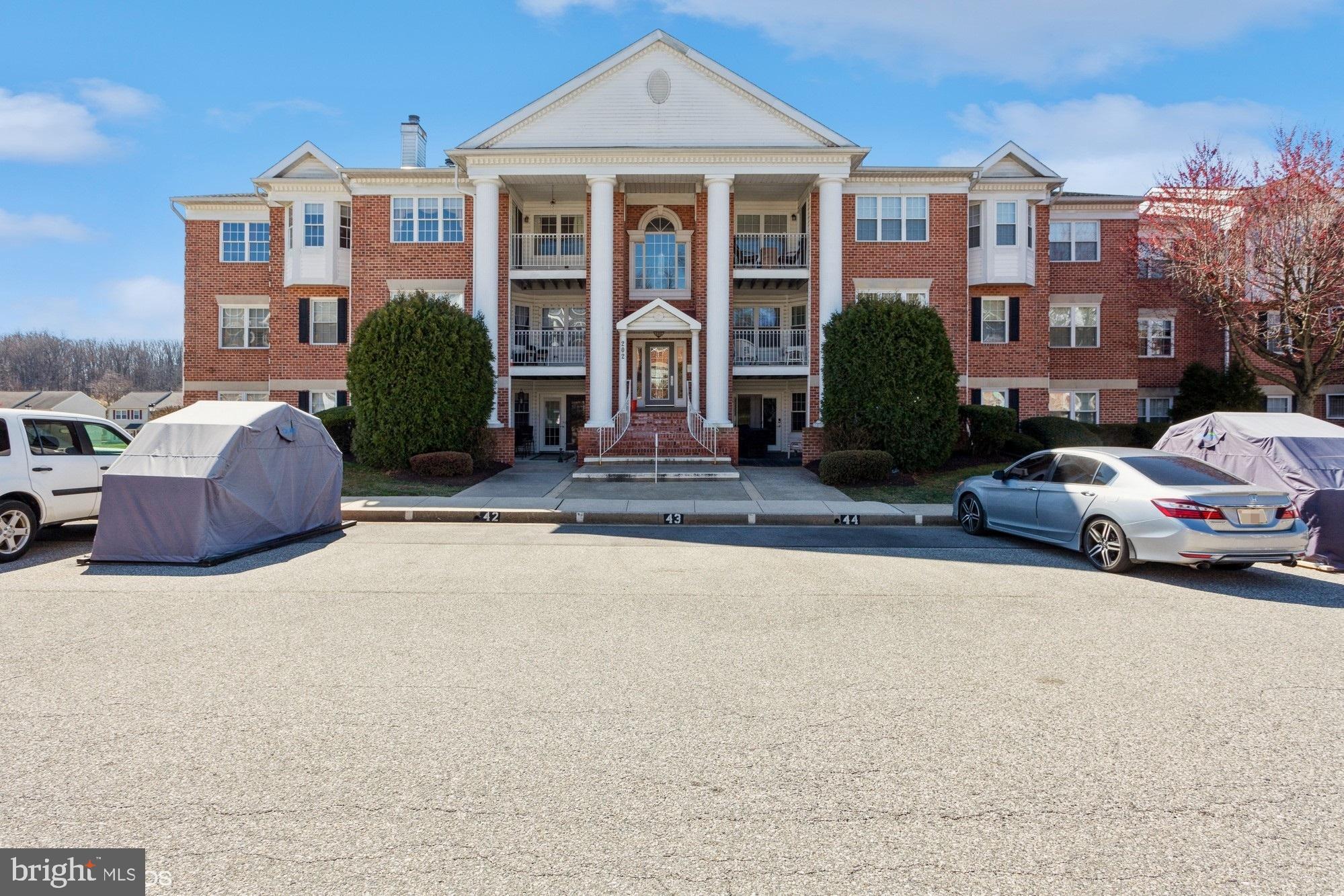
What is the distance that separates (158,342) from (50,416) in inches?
6030

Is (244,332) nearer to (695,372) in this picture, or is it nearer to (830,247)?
(695,372)

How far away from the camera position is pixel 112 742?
4.04 m

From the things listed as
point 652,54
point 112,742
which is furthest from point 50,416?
point 652,54

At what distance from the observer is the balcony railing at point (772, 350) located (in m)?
25.4

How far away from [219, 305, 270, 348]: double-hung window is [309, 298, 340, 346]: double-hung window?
3094 millimetres

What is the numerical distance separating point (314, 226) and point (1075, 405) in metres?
27.8

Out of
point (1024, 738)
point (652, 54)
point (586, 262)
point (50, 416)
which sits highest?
point (652, 54)

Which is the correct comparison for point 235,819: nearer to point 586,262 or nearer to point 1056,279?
point 586,262

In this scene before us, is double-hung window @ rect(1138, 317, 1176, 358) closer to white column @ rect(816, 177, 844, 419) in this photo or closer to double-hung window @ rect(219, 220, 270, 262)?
white column @ rect(816, 177, 844, 419)

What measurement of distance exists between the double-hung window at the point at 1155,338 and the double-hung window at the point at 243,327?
33069 millimetres

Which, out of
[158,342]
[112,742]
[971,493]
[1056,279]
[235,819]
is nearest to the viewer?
[235,819]

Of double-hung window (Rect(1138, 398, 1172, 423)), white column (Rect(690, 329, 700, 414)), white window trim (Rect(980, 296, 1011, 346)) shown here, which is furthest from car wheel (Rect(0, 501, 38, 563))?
double-hung window (Rect(1138, 398, 1172, 423))

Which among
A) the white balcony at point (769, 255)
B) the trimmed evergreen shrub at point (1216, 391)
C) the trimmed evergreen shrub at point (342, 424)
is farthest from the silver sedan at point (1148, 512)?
the trimmed evergreen shrub at point (1216, 391)

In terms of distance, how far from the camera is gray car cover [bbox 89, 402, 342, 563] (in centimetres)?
920
